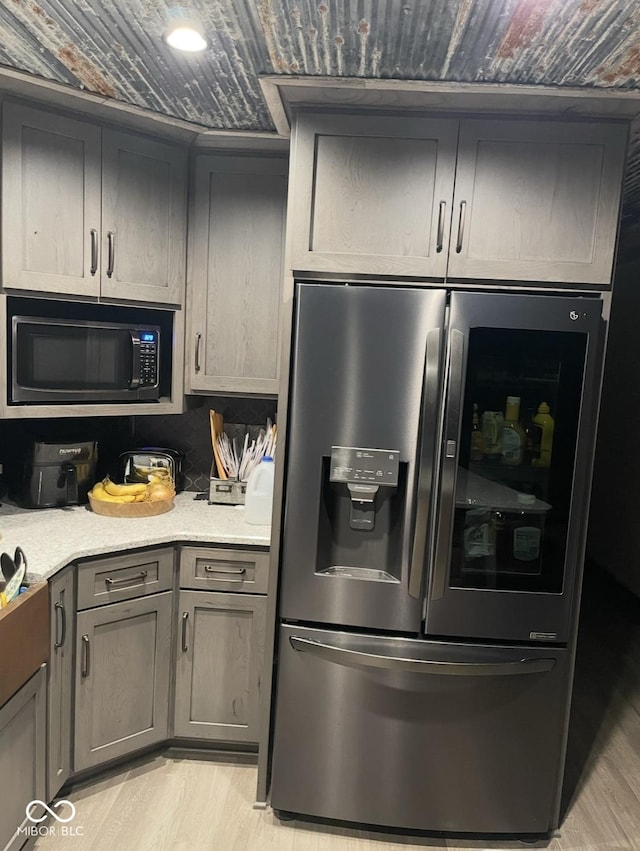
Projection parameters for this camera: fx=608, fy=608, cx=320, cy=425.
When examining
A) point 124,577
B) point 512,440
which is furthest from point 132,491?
point 512,440

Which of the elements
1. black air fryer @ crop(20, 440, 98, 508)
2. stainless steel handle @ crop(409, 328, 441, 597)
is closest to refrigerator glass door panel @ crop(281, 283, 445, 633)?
stainless steel handle @ crop(409, 328, 441, 597)

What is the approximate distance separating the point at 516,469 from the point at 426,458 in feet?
1.08

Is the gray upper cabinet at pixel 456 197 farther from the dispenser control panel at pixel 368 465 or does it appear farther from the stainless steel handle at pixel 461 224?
the dispenser control panel at pixel 368 465

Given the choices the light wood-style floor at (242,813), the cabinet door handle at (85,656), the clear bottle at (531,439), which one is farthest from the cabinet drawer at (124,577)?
the clear bottle at (531,439)

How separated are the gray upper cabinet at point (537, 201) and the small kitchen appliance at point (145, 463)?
4.63ft

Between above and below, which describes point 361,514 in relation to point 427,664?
above

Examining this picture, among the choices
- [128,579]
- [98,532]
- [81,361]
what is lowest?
[128,579]

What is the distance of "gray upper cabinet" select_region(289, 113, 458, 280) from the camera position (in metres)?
1.86

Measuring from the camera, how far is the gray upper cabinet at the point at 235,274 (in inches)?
94.7

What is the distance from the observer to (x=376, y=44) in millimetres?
1572

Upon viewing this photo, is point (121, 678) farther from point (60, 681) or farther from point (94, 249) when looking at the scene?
point (94, 249)

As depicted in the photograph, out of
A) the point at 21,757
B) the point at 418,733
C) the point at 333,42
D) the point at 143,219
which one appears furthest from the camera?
the point at 143,219

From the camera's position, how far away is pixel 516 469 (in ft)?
6.35

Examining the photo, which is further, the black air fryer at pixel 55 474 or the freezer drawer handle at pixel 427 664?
the black air fryer at pixel 55 474
